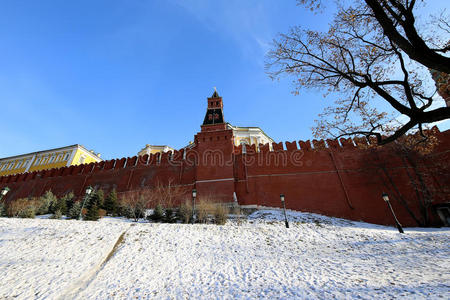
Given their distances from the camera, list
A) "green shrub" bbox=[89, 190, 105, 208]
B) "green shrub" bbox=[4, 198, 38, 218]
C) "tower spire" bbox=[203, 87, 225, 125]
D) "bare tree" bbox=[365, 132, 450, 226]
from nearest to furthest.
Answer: "green shrub" bbox=[4, 198, 38, 218] → "bare tree" bbox=[365, 132, 450, 226] → "green shrub" bbox=[89, 190, 105, 208] → "tower spire" bbox=[203, 87, 225, 125]

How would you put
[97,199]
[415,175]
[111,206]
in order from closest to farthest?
[415,175] < [111,206] < [97,199]

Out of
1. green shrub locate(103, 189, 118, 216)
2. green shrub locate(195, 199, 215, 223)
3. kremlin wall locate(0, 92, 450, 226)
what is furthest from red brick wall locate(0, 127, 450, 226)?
green shrub locate(103, 189, 118, 216)

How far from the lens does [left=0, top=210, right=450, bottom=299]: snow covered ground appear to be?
13.9 ft

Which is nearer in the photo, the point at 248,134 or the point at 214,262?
the point at 214,262

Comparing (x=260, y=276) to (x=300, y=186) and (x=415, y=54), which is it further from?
(x=300, y=186)

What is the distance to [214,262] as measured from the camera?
227 inches

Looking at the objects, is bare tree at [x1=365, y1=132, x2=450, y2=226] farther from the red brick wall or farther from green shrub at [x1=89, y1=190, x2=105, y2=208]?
green shrub at [x1=89, y1=190, x2=105, y2=208]

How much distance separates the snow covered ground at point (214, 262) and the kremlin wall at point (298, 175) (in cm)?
349

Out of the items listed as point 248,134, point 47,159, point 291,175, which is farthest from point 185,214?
point 47,159

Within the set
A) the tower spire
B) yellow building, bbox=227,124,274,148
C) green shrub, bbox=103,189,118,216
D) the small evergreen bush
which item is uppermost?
yellow building, bbox=227,124,274,148

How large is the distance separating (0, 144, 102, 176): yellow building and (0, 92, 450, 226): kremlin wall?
17.1 meters

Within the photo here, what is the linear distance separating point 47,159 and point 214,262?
37.6m

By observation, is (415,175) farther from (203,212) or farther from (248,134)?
(248,134)

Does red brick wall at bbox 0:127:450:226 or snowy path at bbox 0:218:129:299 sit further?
red brick wall at bbox 0:127:450:226
